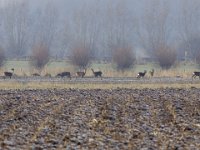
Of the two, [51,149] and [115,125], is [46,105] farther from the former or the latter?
[51,149]

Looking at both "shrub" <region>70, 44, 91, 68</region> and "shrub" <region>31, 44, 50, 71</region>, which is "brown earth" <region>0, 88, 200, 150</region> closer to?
"shrub" <region>70, 44, 91, 68</region>

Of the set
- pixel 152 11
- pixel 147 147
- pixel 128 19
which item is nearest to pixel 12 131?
pixel 147 147

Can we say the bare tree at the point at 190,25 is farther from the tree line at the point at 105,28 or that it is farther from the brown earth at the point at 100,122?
the brown earth at the point at 100,122

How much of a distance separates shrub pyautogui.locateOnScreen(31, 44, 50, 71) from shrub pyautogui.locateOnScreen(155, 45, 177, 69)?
38.7 feet

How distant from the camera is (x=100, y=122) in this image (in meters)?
17.0

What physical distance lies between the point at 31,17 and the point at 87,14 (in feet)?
126

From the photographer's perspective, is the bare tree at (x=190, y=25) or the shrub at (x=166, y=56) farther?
the bare tree at (x=190, y=25)

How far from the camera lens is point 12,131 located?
15.0m

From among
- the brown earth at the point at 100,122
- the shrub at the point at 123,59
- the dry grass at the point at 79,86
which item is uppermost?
the shrub at the point at 123,59

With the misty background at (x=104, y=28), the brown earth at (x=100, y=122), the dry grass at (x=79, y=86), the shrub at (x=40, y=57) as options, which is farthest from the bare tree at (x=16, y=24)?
the brown earth at (x=100, y=122)

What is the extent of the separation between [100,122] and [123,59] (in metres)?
42.8

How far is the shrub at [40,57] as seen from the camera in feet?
200

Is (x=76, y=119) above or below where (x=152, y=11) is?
below

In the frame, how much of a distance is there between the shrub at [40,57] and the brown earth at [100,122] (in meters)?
35.2
